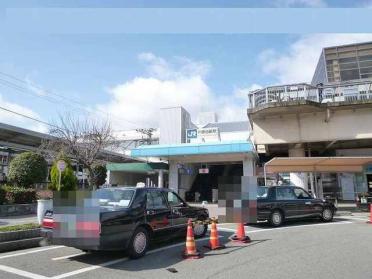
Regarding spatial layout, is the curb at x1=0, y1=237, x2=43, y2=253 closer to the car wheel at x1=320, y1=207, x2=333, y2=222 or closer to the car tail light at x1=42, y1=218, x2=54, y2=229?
the car tail light at x1=42, y1=218, x2=54, y2=229

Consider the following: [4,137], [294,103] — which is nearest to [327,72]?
[294,103]


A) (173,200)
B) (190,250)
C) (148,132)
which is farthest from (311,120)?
(148,132)

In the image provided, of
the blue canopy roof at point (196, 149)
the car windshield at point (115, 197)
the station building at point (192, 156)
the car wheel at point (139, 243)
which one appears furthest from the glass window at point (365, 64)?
the car wheel at point (139, 243)

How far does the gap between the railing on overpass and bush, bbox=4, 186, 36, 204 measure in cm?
1456

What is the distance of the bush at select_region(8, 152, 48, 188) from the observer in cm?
2169

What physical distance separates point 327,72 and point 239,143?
19.5 metres

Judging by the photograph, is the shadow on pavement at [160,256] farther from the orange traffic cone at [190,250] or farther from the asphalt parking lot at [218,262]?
the orange traffic cone at [190,250]

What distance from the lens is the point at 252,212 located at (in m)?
13.5

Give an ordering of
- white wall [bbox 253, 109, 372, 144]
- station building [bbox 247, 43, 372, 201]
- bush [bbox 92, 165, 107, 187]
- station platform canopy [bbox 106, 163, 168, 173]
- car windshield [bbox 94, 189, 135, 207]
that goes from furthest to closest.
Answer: station platform canopy [bbox 106, 163, 168, 173]
bush [bbox 92, 165, 107, 187]
white wall [bbox 253, 109, 372, 144]
station building [bbox 247, 43, 372, 201]
car windshield [bbox 94, 189, 135, 207]

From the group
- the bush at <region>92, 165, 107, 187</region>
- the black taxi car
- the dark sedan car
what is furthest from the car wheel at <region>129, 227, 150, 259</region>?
the bush at <region>92, 165, 107, 187</region>

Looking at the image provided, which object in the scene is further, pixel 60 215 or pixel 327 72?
pixel 327 72

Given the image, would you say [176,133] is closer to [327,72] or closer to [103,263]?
[327,72]

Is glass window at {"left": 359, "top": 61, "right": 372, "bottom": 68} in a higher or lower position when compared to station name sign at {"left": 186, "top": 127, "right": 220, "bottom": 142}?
higher

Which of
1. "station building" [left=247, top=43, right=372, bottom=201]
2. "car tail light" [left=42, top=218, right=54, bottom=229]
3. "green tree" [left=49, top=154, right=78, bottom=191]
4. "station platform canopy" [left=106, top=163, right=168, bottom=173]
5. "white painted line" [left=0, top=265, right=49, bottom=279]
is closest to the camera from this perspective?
"white painted line" [left=0, top=265, right=49, bottom=279]
